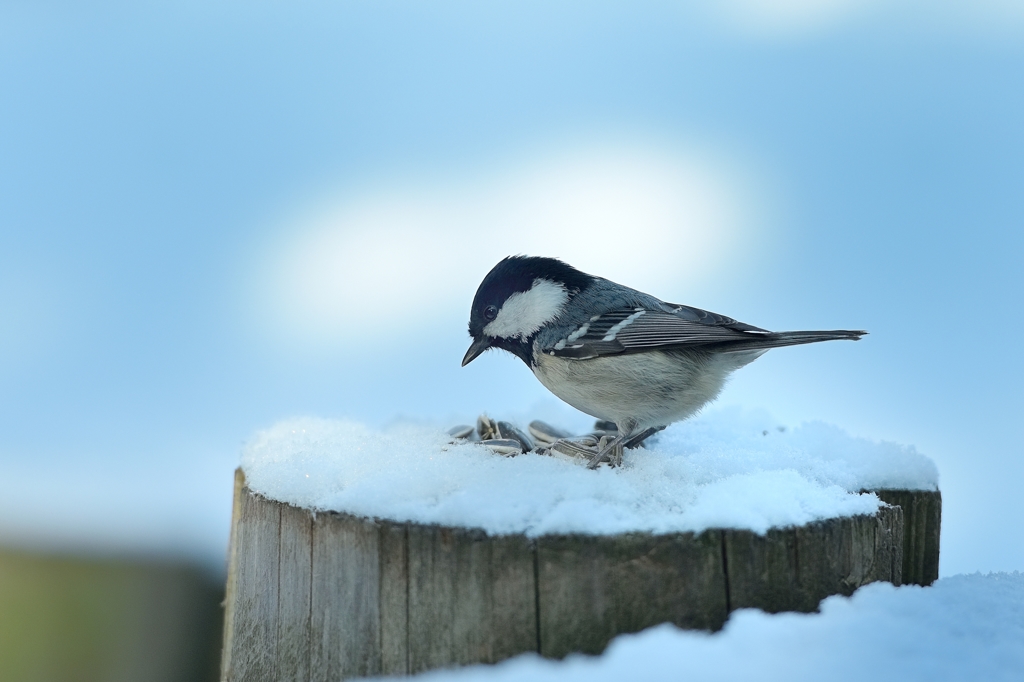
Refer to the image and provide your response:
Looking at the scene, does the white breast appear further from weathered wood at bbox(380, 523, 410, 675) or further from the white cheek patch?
weathered wood at bbox(380, 523, 410, 675)

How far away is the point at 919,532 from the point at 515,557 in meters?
1.39

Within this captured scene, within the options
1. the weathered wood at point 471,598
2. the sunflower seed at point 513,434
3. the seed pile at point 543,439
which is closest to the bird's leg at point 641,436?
the seed pile at point 543,439

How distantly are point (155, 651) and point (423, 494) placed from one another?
4.04 metres

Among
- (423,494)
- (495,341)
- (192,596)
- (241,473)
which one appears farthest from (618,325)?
(192,596)

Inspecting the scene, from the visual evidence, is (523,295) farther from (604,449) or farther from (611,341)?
(604,449)

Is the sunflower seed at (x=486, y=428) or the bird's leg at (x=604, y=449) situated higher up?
the sunflower seed at (x=486, y=428)

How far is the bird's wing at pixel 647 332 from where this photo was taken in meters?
2.92

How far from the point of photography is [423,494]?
205 cm

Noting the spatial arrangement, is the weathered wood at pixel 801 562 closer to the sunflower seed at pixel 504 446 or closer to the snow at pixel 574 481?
the snow at pixel 574 481

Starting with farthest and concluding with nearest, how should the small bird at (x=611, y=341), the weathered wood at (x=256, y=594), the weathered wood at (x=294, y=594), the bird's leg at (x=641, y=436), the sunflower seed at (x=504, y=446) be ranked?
the bird's leg at (x=641, y=436), the small bird at (x=611, y=341), the sunflower seed at (x=504, y=446), the weathered wood at (x=256, y=594), the weathered wood at (x=294, y=594)

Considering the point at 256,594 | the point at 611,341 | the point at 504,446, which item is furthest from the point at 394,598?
the point at 611,341

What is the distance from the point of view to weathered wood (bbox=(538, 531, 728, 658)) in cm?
185

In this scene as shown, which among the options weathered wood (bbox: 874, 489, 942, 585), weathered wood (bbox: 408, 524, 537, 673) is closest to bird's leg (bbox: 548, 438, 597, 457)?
weathered wood (bbox: 874, 489, 942, 585)

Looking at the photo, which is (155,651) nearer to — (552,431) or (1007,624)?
(552,431)
